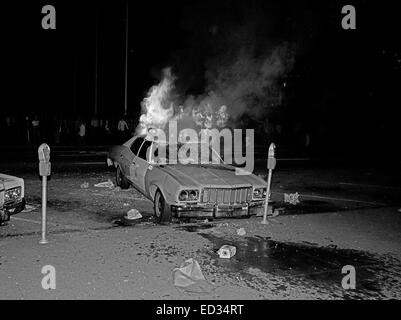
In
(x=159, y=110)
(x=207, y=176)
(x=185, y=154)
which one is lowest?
(x=207, y=176)

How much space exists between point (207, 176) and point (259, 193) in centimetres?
97

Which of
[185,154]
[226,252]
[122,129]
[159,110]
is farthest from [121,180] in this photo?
[122,129]

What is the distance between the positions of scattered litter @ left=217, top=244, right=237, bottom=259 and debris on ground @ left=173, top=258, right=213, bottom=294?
83cm

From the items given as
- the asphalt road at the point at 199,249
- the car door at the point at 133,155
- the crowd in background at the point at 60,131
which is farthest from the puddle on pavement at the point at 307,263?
the crowd in background at the point at 60,131

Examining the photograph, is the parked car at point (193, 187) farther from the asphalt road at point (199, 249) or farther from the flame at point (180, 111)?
the flame at point (180, 111)

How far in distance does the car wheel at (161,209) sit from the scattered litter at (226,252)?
1.65 metres

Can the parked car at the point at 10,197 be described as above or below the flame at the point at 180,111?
below

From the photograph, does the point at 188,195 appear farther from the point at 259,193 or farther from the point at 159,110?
the point at 159,110

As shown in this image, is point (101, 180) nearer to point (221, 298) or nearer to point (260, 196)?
point (260, 196)

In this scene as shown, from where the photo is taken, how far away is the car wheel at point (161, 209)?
756cm

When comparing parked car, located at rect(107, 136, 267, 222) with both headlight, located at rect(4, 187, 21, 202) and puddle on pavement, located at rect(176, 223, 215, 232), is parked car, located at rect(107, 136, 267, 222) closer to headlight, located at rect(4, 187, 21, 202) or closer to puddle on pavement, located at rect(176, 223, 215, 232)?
puddle on pavement, located at rect(176, 223, 215, 232)

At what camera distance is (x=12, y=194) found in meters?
6.72
